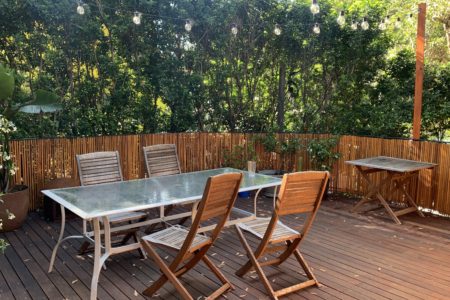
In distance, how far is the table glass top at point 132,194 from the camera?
3.22 m

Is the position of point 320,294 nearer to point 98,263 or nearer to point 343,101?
point 98,263

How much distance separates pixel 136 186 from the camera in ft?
13.5

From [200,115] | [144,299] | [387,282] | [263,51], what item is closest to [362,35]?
[263,51]

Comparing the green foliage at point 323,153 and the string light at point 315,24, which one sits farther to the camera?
the green foliage at point 323,153

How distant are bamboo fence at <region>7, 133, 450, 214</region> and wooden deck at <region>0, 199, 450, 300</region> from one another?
0.93 m

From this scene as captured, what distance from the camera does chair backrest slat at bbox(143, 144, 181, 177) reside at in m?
5.02

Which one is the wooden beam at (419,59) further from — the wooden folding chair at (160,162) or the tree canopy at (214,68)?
the wooden folding chair at (160,162)

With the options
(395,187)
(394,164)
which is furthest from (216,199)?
(395,187)

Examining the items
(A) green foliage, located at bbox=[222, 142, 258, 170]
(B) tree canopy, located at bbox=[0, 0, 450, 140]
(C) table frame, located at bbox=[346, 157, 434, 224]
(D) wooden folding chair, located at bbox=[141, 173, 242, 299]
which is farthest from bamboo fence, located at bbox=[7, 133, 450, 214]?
(D) wooden folding chair, located at bbox=[141, 173, 242, 299]

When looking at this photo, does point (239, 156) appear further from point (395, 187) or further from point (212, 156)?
point (395, 187)

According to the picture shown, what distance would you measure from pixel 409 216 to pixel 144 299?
174 inches

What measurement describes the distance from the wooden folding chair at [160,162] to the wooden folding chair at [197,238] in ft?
4.99

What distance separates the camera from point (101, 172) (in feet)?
14.5

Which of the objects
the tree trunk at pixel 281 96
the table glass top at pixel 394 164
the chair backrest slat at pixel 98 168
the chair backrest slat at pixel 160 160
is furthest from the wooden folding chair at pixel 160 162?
the tree trunk at pixel 281 96
